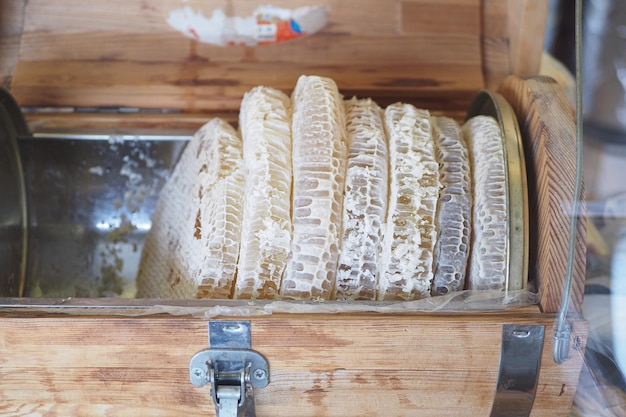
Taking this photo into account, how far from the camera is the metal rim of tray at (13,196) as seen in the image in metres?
1.22

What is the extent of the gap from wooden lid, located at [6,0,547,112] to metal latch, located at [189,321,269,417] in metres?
0.67

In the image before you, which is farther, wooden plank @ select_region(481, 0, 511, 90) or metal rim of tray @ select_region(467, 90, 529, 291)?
wooden plank @ select_region(481, 0, 511, 90)

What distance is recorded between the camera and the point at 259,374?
88cm

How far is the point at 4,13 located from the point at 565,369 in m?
1.35

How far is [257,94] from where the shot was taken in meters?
1.05

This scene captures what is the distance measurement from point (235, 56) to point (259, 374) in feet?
2.57

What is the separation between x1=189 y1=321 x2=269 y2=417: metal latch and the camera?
0.85m

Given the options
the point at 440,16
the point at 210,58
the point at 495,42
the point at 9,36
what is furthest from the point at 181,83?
the point at 495,42

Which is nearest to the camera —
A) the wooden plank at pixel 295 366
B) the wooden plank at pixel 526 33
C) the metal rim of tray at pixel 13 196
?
the wooden plank at pixel 295 366

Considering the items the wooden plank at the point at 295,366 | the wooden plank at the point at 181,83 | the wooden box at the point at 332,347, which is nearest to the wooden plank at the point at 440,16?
the wooden plank at the point at 181,83

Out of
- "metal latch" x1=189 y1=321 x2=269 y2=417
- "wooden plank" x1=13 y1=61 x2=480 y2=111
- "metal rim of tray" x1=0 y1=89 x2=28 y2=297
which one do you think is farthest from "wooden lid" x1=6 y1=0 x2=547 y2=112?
"metal latch" x1=189 y1=321 x2=269 y2=417

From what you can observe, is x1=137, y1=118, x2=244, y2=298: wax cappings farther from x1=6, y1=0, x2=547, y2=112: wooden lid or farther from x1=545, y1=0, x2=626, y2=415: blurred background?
x1=545, y1=0, x2=626, y2=415: blurred background

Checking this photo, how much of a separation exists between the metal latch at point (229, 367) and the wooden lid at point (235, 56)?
26.4 inches

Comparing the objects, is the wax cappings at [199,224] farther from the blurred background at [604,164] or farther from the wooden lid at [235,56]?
the blurred background at [604,164]
